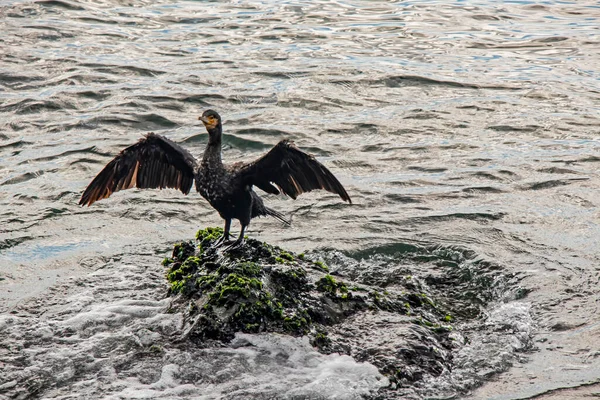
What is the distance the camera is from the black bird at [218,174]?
695cm

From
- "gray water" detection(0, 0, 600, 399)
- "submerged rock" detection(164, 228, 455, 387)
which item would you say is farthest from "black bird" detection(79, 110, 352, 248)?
"gray water" detection(0, 0, 600, 399)

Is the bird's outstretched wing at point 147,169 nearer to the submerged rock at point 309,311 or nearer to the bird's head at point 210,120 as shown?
the bird's head at point 210,120

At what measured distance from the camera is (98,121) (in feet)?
42.0

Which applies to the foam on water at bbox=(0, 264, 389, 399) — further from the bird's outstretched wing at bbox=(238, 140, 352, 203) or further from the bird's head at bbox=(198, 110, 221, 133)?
the bird's head at bbox=(198, 110, 221, 133)

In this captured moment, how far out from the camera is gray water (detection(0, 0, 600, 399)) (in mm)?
6277

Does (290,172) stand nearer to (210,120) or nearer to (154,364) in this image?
(210,120)

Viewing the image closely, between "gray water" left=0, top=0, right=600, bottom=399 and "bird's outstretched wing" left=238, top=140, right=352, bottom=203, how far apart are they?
140cm

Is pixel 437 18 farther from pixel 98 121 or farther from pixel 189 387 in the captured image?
pixel 189 387

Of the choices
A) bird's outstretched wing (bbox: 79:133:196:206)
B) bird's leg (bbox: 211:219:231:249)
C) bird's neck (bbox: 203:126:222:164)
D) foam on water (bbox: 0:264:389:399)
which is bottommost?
foam on water (bbox: 0:264:389:399)

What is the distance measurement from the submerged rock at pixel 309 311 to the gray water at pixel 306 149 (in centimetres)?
18

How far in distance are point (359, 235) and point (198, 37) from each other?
29.6 ft

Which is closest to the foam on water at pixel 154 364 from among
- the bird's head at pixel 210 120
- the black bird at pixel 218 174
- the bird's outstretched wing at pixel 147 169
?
the black bird at pixel 218 174

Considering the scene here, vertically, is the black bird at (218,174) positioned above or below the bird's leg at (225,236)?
above

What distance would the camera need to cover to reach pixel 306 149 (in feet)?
38.9
